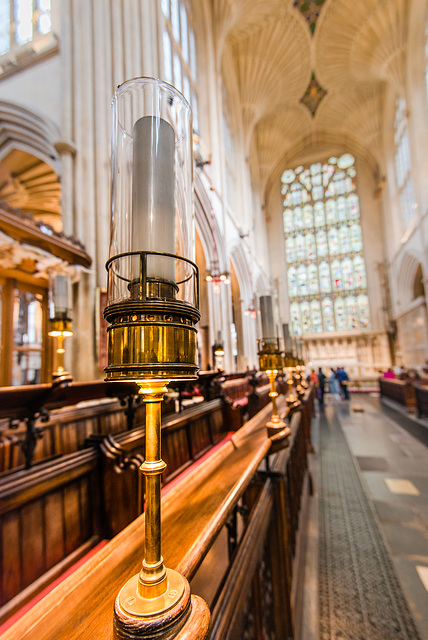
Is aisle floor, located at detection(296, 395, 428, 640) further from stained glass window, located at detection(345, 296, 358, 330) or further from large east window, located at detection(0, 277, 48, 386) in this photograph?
stained glass window, located at detection(345, 296, 358, 330)

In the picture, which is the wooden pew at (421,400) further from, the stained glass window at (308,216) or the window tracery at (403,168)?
the stained glass window at (308,216)

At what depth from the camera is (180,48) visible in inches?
301

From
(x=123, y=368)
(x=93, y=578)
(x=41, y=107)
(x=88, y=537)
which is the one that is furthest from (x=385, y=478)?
(x=41, y=107)

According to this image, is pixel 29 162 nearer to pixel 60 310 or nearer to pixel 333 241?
pixel 60 310

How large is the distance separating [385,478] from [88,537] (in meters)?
2.93

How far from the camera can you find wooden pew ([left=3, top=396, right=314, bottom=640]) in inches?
19.9

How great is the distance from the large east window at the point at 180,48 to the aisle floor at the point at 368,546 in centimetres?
751

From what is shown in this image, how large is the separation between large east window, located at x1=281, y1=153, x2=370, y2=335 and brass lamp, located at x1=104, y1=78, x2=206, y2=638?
15424 millimetres

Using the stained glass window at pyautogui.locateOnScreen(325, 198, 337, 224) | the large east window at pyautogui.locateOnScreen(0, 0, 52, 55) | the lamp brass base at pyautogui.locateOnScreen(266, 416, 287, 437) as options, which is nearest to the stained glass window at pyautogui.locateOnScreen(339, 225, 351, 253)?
the stained glass window at pyautogui.locateOnScreen(325, 198, 337, 224)

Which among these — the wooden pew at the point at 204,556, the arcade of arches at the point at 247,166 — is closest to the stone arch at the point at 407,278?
the arcade of arches at the point at 247,166

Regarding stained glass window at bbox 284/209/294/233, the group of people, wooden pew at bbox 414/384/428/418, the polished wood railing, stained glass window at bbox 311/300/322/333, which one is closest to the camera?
the polished wood railing

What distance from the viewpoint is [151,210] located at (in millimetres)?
498

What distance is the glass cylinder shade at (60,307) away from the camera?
2596mm

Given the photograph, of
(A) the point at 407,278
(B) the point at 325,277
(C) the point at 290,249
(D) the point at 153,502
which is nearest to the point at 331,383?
(A) the point at 407,278
